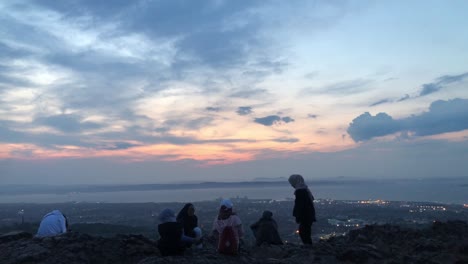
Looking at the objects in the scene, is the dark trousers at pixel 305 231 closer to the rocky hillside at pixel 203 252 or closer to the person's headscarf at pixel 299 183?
the rocky hillside at pixel 203 252

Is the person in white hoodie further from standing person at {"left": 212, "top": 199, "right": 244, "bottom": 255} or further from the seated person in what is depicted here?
standing person at {"left": 212, "top": 199, "right": 244, "bottom": 255}

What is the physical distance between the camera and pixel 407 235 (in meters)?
11.5

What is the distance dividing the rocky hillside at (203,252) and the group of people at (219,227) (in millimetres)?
309

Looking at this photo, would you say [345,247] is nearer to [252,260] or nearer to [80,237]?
[252,260]

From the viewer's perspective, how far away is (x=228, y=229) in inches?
336

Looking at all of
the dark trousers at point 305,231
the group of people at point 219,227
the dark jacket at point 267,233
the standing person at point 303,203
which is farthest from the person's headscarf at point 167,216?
the dark trousers at point 305,231

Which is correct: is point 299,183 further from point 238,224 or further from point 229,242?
point 229,242

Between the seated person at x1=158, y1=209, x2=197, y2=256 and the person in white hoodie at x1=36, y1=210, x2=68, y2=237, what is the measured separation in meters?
3.89

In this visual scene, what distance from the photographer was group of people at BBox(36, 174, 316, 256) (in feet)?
26.4

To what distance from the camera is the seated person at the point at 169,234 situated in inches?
314

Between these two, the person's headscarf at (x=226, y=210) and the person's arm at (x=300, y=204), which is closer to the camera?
the person's headscarf at (x=226, y=210)

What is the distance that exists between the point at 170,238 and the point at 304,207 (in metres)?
4.39

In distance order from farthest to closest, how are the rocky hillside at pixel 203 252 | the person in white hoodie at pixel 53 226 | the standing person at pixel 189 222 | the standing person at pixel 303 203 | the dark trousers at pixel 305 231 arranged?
the dark trousers at pixel 305 231, the standing person at pixel 303 203, the person in white hoodie at pixel 53 226, the standing person at pixel 189 222, the rocky hillside at pixel 203 252

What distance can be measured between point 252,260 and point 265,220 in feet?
8.57
